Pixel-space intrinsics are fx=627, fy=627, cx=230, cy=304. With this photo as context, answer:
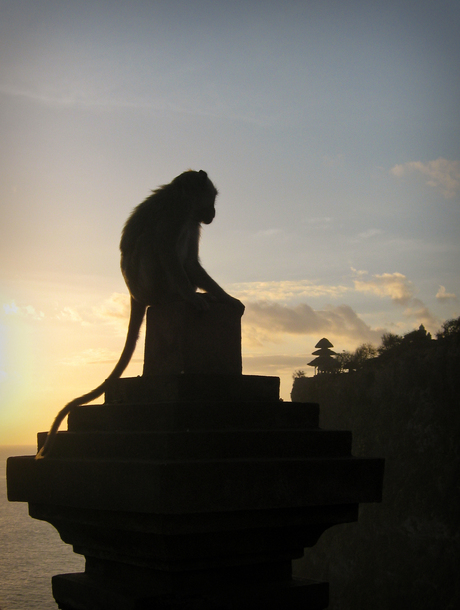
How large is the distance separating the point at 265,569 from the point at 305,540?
299mm

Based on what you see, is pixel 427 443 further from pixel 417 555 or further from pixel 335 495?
pixel 335 495

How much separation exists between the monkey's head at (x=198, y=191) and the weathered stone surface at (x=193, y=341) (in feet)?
2.76

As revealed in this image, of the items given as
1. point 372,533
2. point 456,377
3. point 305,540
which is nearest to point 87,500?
point 305,540

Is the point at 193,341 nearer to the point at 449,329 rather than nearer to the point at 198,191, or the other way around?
the point at 198,191

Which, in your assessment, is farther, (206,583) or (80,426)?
(80,426)

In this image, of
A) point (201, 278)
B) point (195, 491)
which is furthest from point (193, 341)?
point (195, 491)

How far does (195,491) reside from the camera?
322 cm

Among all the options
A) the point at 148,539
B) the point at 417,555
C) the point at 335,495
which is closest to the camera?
the point at 148,539

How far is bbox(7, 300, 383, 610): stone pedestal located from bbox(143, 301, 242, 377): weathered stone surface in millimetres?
62

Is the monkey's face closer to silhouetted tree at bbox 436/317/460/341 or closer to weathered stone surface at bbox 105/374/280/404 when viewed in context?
weathered stone surface at bbox 105/374/280/404

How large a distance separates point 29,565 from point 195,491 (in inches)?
3886

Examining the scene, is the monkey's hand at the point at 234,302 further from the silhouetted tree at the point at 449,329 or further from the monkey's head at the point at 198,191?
the silhouetted tree at the point at 449,329

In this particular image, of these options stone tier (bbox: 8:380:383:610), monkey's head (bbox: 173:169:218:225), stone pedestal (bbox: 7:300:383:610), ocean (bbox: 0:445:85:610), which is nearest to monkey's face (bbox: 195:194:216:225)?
monkey's head (bbox: 173:169:218:225)

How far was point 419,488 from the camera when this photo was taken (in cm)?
3741
